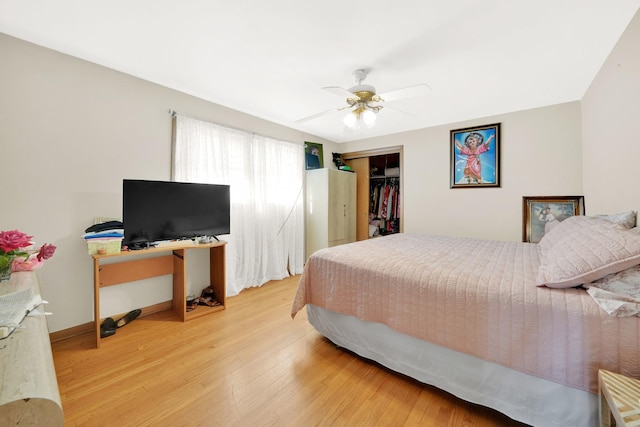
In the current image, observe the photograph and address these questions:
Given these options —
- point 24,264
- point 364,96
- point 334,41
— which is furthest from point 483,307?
point 24,264

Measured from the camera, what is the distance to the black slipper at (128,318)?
2.37m

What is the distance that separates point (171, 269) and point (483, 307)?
2803 millimetres

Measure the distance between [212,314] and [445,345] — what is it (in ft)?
7.31

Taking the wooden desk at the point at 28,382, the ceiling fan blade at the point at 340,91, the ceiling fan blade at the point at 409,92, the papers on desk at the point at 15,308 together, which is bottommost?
the wooden desk at the point at 28,382

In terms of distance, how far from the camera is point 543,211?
3186 millimetres

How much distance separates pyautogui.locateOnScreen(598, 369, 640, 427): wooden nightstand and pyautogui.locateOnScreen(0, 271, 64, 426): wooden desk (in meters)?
1.54

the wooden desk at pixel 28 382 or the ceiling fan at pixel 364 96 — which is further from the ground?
the ceiling fan at pixel 364 96

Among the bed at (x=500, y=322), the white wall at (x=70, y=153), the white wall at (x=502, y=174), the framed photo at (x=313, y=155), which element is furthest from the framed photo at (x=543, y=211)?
the white wall at (x=70, y=153)

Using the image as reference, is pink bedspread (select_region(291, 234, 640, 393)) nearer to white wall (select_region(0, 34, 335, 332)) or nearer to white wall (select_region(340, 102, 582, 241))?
white wall (select_region(340, 102, 582, 241))

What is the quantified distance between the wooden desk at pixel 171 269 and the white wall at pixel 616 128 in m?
3.39

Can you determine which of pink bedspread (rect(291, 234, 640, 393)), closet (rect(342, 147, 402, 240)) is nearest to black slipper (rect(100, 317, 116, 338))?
pink bedspread (rect(291, 234, 640, 393))

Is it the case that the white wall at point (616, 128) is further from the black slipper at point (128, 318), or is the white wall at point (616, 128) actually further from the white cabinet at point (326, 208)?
the black slipper at point (128, 318)

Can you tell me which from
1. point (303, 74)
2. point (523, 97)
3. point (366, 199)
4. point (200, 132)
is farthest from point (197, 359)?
point (523, 97)

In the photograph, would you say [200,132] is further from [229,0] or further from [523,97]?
[523,97]
